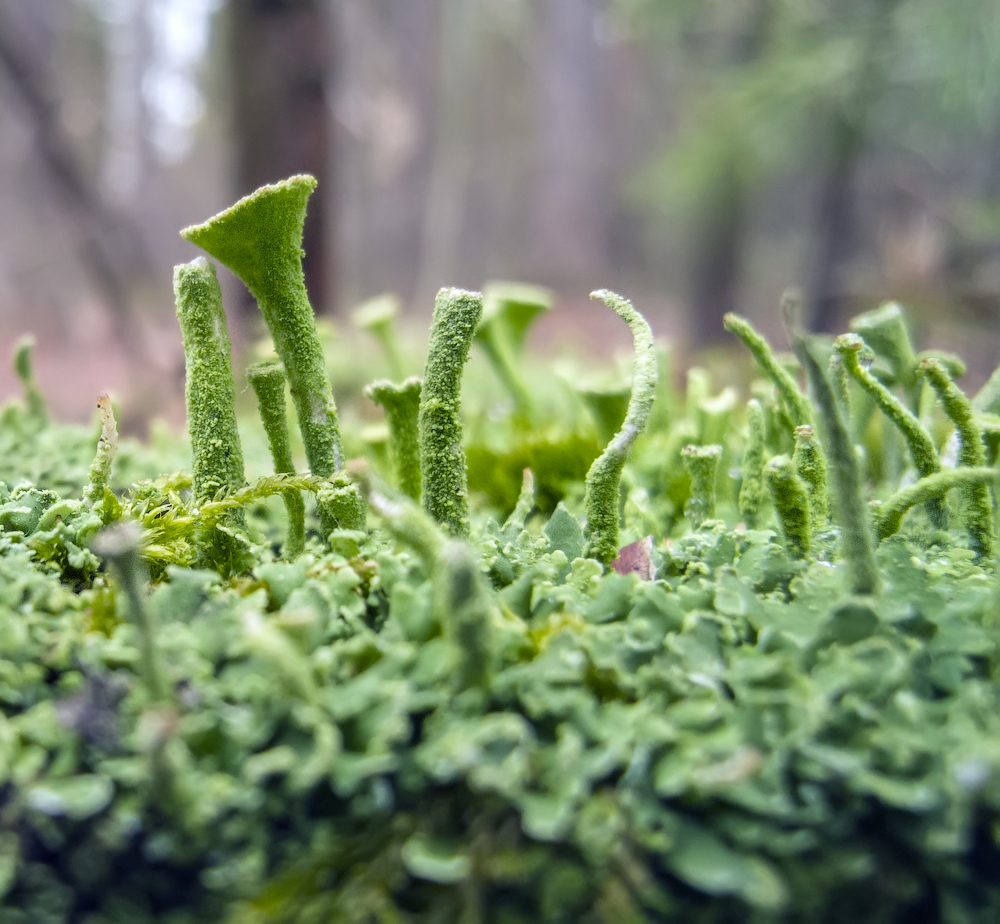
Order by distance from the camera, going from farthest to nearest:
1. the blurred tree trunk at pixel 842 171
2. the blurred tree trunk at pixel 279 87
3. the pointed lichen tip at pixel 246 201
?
the blurred tree trunk at pixel 842 171 → the blurred tree trunk at pixel 279 87 → the pointed lichen tip at pixel 246 201

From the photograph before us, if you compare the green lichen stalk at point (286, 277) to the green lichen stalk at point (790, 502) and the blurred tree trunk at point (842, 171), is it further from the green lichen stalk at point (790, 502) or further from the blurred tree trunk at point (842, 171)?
the blurred tree trunk at point (842, 171)

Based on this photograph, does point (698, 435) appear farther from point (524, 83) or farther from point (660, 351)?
point (524, 83)

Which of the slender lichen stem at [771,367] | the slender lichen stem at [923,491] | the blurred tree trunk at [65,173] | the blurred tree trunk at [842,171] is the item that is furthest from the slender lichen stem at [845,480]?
the blurred tree trunk at [65,173]

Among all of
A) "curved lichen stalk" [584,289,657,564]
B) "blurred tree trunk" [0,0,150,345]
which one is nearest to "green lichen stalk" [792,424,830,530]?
"curved lichen stalk" [584,289,657,564]

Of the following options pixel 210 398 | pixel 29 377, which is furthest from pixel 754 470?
pixel 29 377

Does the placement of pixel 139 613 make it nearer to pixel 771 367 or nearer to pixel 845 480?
pixel 845 480

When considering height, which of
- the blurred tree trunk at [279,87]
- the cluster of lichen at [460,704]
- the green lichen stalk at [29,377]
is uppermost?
the blurred tree trunk at [279,87]

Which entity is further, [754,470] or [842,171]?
[842,171]
